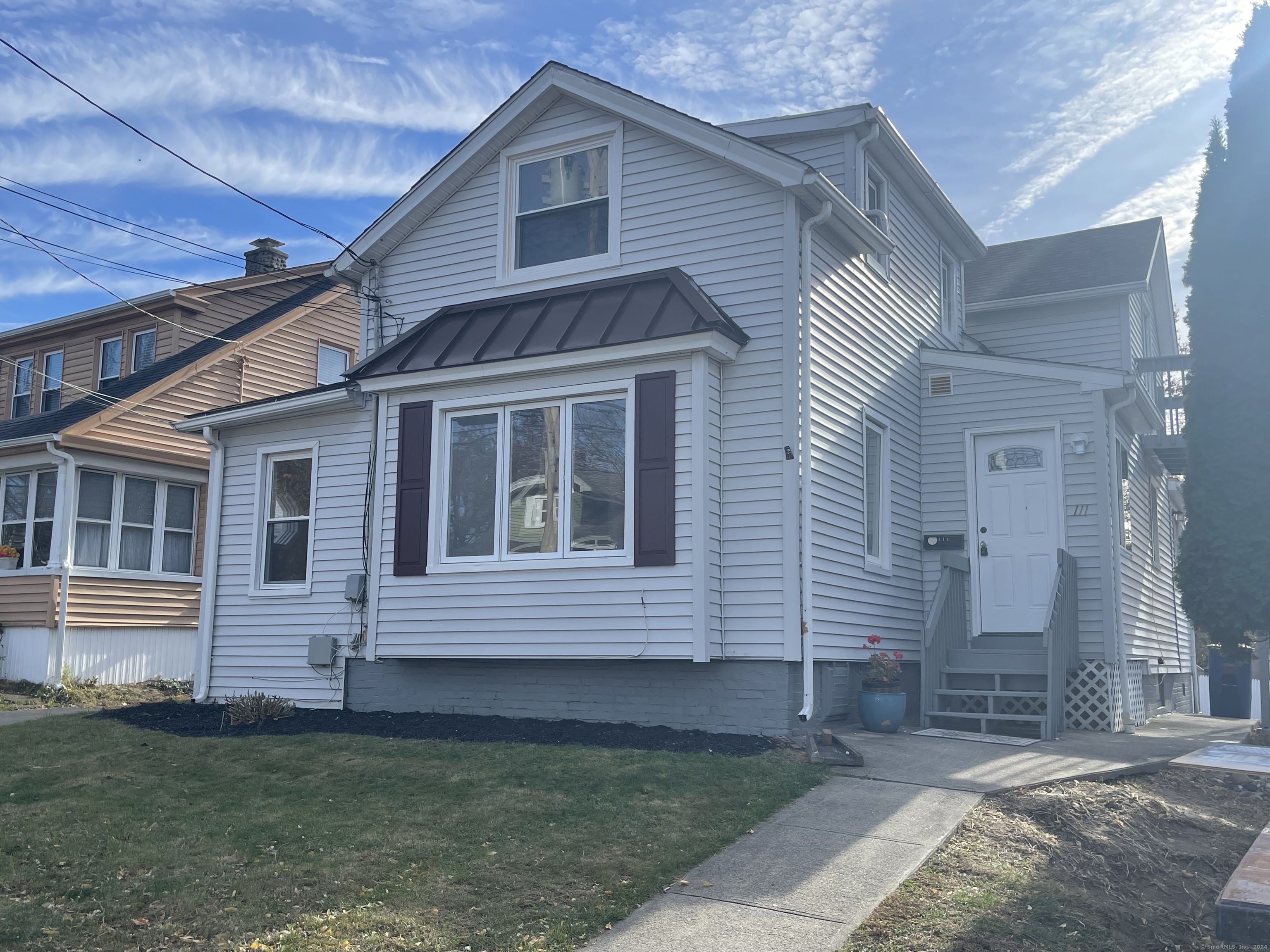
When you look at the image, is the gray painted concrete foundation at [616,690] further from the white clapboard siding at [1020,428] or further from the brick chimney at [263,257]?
the brick chimney at [263,257]

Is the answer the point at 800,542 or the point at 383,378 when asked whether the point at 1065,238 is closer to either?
the point at 800,542

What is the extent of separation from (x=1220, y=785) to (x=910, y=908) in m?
4.39

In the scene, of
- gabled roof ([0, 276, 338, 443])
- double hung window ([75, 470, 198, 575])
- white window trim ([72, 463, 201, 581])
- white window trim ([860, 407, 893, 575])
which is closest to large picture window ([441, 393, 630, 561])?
white window trim ([860, 407, 893, 575])

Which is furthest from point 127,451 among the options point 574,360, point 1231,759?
point 1231,759

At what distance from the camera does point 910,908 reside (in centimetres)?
501

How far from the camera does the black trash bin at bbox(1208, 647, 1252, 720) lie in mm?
16781

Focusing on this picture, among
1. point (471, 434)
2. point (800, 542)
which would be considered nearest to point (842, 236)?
point (800, 542)

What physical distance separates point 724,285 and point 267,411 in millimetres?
5396

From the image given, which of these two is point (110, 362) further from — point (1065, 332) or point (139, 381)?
point (1065, 332)

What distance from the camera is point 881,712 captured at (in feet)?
31.4

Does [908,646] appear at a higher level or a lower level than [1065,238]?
lower

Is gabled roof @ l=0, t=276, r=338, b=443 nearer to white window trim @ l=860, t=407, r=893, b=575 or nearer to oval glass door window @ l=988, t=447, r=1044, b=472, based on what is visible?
white window trim @ l=860, t=407, r=893, b=575

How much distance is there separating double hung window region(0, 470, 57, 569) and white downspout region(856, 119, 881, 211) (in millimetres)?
12512

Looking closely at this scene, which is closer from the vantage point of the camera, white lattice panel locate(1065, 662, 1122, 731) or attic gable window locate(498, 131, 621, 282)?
attic gable window locate(498, 131, 621, 282)
